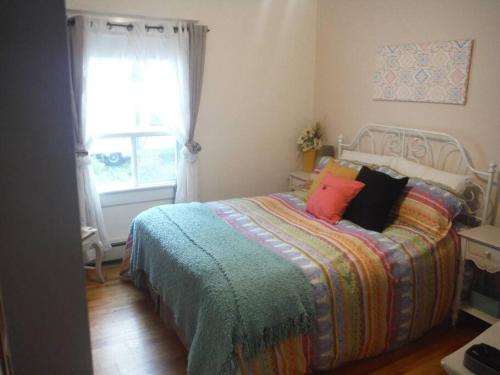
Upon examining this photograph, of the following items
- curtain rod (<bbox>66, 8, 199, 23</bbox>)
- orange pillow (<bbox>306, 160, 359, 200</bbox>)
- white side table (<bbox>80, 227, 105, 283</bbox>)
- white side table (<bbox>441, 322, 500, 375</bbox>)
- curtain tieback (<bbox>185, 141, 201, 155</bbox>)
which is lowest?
white side table (<bbox>80, 227, 105, 283</bbox>)

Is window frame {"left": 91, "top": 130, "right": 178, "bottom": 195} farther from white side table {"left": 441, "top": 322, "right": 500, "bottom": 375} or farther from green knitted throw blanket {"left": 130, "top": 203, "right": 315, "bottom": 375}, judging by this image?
white side table {"left": 441, "top": 322, "right": 500, "bottom": 375}

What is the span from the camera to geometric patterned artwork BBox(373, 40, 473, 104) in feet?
9.48

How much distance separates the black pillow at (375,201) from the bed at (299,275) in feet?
0.34

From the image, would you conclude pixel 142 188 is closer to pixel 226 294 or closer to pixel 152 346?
pixel 152 346

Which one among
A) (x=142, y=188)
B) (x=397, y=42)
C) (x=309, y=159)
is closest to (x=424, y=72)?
(x=397, y=42)

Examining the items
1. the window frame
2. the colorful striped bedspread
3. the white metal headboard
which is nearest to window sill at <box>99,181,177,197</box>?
the window frame

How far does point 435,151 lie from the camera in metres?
3.14

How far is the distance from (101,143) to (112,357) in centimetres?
187

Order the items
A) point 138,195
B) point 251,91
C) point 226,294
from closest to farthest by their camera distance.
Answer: point 226,294, point 138,195, point 251,91

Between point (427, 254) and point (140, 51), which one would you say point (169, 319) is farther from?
point (140, 51)

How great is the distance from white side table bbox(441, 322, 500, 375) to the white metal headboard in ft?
4.33

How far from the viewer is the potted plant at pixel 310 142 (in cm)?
421

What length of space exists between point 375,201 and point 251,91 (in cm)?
184

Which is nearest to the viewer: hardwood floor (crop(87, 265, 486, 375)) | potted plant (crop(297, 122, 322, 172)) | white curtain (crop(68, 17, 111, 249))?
hardwood floor (crop(87, 265, 486, 375))
